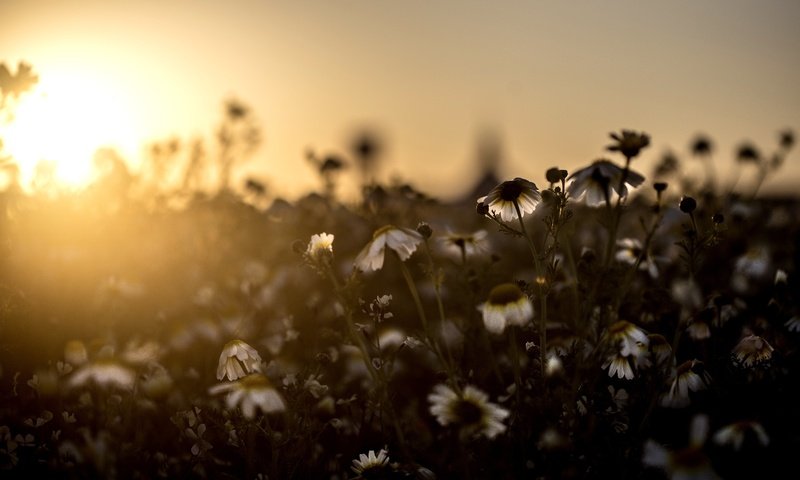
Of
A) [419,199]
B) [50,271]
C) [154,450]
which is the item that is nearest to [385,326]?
[419,199]

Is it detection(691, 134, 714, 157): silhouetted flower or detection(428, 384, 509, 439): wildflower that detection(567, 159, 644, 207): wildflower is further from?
detection(691, 134, 714, 157): silhouetted flower

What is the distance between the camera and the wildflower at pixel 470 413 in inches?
84.9

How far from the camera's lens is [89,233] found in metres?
5.24

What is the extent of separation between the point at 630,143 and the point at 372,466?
5.50 feet

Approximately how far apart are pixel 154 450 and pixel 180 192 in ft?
11.8

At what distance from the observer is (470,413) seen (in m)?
2.20

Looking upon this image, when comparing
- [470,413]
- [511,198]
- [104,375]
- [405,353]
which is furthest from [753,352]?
[104,375]

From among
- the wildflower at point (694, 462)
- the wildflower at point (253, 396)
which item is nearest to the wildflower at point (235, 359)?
the wildflower at point (253, 396)

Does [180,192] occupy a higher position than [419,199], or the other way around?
[180,192]

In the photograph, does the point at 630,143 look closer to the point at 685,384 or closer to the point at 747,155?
the point at 685,384

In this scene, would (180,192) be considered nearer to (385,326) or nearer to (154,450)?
A: (385,326)

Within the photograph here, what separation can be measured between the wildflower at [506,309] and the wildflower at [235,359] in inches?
39.8

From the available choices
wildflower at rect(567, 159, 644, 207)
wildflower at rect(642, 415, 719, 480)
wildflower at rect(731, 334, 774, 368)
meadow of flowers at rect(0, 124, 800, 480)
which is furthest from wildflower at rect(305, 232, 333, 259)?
wildflower at rect(731, 334, 774, 368)

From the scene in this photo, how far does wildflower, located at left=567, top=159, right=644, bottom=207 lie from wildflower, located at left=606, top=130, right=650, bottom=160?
0.09m
